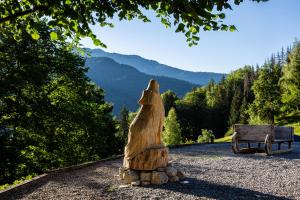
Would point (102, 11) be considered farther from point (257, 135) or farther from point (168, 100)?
point (168, 100)

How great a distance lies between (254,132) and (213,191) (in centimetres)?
908

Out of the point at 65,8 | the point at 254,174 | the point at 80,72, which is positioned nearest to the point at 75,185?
the point at 254,174

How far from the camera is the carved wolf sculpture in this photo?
11.9m

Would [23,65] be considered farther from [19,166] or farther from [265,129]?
[265,129]

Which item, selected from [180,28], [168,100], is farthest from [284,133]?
[168,100]

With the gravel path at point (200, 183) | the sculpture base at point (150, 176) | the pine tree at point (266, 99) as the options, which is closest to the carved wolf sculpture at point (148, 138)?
the sculpture base at point (150, 176)

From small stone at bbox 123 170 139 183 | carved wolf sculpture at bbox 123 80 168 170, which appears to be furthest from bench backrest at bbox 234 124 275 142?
small stone at bbox 123 170 139 183

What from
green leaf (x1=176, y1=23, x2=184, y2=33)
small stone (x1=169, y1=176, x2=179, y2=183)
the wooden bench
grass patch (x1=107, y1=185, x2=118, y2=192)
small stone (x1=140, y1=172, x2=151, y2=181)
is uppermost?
green leaf (x1=176, y1=23, x2=184, y2=33)

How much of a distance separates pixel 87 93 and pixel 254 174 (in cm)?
1965

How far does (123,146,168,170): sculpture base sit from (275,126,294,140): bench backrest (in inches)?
400

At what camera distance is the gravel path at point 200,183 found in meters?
10.4

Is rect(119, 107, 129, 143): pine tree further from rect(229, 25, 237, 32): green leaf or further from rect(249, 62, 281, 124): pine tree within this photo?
rect(229, 25, 237, 32): green leaf

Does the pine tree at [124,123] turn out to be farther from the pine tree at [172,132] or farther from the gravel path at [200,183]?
the gravel path at [200,183]

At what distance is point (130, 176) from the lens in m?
11.8
